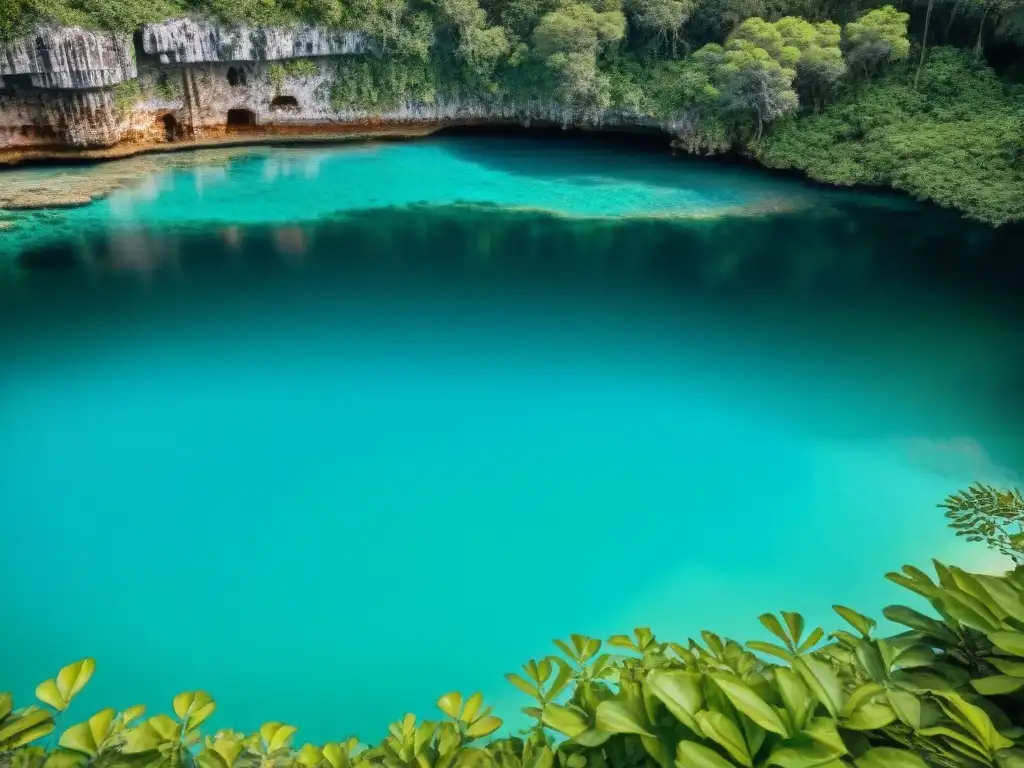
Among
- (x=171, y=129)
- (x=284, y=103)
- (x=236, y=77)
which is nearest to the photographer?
(x=236, y=77)

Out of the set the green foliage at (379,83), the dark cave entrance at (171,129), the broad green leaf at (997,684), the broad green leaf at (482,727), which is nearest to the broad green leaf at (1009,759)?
the broad green leaf at (997,684)

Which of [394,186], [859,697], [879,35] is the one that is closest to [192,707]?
[859,697]

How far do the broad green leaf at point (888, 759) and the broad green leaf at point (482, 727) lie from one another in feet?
2.57

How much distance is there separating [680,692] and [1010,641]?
2.09 feet

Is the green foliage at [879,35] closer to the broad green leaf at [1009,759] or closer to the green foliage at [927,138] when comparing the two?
the green foliage at [927,138]

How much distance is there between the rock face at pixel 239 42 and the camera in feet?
47.8

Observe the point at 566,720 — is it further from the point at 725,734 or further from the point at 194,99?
the point at 194,99

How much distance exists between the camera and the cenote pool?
16.7ft

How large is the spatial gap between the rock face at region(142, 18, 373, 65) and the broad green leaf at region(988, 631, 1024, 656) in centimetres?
1622

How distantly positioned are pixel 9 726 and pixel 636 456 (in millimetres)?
5502

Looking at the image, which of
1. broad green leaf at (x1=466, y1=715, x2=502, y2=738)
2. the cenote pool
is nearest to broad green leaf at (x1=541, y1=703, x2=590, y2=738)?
broad green leaf at (x1=466, y1=715, x2=502, y2=738)

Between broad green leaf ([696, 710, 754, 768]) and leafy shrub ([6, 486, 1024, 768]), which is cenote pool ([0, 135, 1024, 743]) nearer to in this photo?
leafy shrub ([6, 486, 1024, 768])

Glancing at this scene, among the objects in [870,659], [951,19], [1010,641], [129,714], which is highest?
[951,19]

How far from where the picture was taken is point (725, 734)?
150 cm
